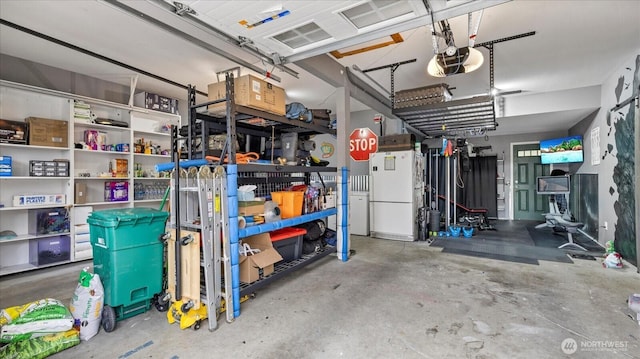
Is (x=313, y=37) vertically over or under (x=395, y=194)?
over

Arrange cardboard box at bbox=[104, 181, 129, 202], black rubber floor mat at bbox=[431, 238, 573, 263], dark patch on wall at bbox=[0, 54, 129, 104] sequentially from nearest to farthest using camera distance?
dark patch on wall at bbox=[0, 54, 129, 104] → black rubber floor mat at bbox=[431, 238, 573, 263] → cardboard box at bbox=[104, 181, 129, 202]

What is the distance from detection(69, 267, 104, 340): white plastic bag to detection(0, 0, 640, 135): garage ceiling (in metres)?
2.19

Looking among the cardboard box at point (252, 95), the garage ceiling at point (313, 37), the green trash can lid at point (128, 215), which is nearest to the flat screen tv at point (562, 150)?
the garage ceiling at point (313, 37)

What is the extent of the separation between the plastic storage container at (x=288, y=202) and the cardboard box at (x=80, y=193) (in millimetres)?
3157

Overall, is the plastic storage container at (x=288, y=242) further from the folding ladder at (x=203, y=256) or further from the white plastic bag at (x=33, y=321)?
the white plastic bag at (x=33, y=321)

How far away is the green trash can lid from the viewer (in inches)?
93.8

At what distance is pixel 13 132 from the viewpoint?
12.4ft

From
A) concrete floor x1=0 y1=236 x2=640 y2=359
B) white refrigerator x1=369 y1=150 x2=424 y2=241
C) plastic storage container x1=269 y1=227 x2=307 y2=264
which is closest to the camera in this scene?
concrete floor x1=0 y1=236 x2=640 y2=359

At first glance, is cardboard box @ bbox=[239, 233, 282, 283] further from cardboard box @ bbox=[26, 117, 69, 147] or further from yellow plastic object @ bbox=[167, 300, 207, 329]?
cardboard box @ bbox=[26, 117, 69, 147]

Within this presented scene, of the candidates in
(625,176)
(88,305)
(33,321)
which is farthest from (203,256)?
(625,176)

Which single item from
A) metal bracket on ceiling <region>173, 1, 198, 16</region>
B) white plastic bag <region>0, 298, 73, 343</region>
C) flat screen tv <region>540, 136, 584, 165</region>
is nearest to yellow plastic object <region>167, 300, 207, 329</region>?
white plastic bag <region>0, 298, 73, 343</region>

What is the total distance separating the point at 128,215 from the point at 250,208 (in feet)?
3.40

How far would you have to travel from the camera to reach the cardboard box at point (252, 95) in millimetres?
2834

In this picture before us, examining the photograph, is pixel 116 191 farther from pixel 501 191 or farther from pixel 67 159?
pixel 501 191
